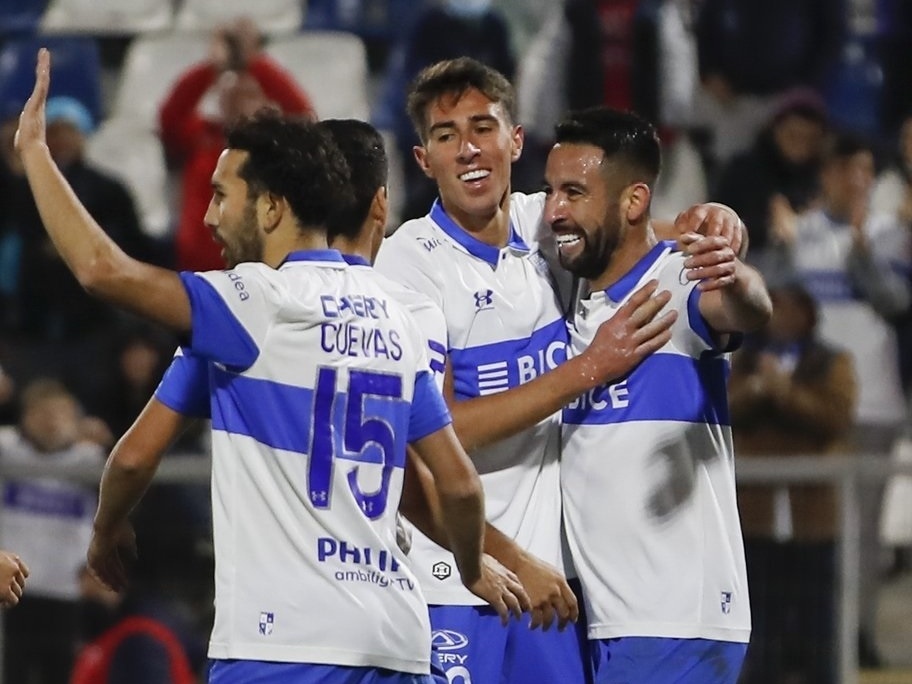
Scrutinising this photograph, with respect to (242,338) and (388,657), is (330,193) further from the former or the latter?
(388,657)

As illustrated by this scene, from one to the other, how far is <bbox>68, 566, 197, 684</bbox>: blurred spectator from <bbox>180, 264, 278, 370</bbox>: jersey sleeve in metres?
3.50

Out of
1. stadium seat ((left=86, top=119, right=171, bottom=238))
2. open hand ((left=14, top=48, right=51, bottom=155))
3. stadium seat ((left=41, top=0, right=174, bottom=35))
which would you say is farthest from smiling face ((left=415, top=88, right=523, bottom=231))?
stadium seat ((left=41, top=0, right=174, bottom=35))

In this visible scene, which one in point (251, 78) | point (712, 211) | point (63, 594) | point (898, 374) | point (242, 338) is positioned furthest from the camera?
point (251, 78)

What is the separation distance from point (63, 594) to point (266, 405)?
3.74 m

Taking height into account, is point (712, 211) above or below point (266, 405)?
above

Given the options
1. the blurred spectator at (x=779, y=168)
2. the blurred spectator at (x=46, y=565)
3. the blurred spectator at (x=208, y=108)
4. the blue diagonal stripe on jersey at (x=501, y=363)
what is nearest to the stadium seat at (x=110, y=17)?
the blurred spectator at (x=208, y=108)

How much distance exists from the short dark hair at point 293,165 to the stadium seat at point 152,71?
7.23 meters

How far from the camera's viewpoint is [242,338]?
3902 mm

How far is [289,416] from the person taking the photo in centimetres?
394

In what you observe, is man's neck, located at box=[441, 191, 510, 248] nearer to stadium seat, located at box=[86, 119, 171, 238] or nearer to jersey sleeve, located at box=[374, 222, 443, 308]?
jersey sleeve, located at box=[374, 222, 443, 308]

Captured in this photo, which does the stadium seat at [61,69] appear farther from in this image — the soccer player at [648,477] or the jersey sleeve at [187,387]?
the jersey sleeve at [187,387]

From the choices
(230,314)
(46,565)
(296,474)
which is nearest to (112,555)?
(296,474)

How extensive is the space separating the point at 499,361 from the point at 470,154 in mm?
557

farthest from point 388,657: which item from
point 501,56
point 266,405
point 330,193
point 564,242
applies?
point 501,56
